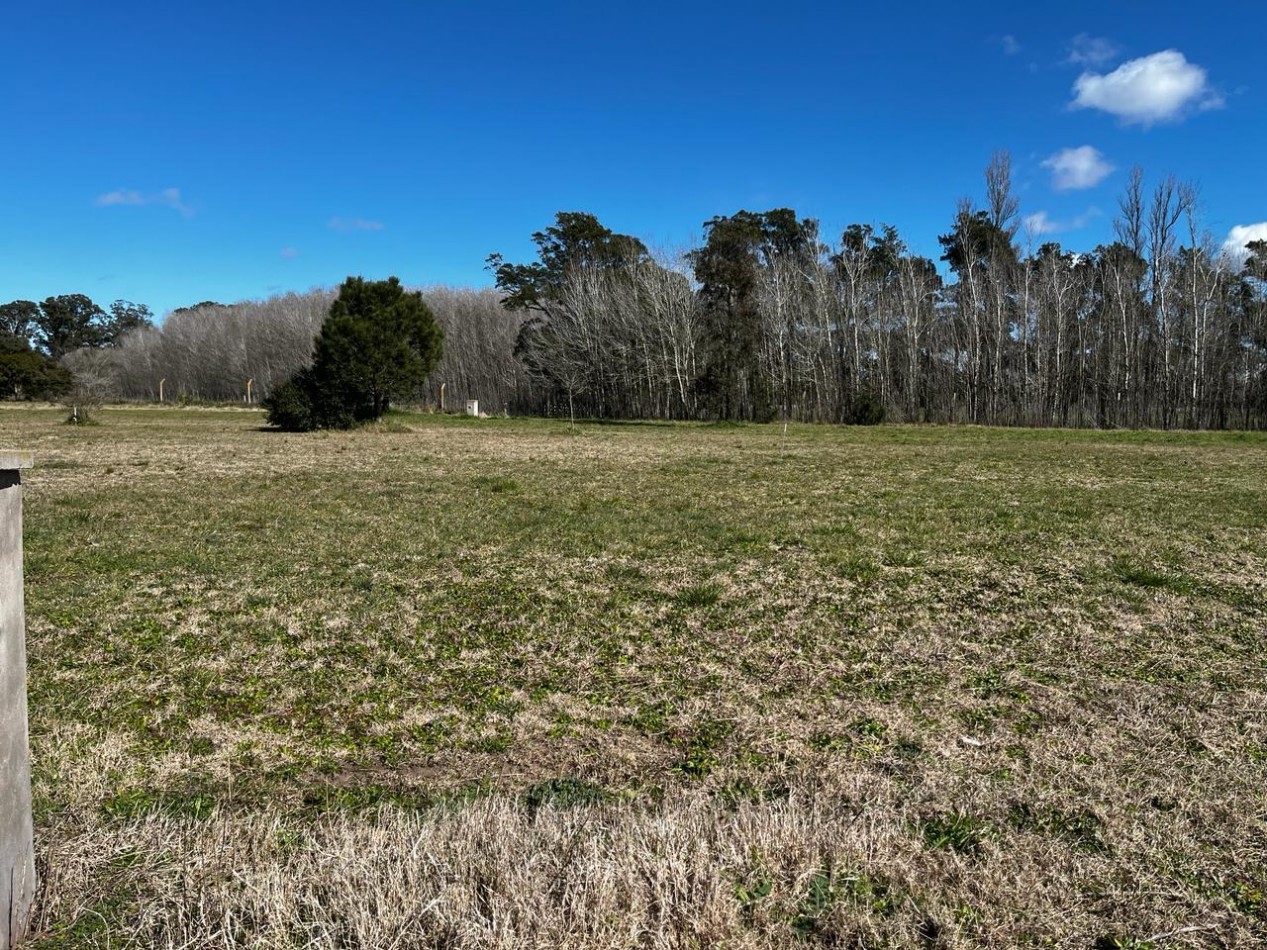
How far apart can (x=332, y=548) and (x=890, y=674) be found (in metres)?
4.62

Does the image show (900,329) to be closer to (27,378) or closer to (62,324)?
(27,378)

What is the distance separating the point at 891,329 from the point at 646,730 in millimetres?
36334

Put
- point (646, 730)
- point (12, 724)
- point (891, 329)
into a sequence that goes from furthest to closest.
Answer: point (891, 329), point (646, 730), point (12, 724)

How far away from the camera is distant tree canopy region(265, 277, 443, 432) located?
22578 millimetres

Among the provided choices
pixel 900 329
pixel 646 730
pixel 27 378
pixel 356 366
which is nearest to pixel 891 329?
pixel 900 329

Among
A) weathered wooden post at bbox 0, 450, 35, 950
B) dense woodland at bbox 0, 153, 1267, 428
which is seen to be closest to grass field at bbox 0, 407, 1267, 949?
weathered wooden post at bbox 0, 450, 35, 950

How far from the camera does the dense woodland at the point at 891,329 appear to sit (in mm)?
32062

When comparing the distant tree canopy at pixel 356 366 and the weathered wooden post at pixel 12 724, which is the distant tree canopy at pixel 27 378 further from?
the weathered wooden post at pixel 12 724

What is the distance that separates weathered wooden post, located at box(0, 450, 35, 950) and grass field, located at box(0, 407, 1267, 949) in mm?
140

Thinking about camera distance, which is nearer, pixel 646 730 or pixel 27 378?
pixel 646 730

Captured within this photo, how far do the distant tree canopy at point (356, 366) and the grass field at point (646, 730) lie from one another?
15.1m

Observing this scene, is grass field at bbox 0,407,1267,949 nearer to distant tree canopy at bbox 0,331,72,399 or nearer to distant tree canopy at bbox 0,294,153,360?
distant tree canopy at bbox 0,331,72,399

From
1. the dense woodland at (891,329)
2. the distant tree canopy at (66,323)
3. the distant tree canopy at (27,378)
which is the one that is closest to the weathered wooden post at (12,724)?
the dense woodland at (891,329)

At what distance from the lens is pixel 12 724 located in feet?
6.05
